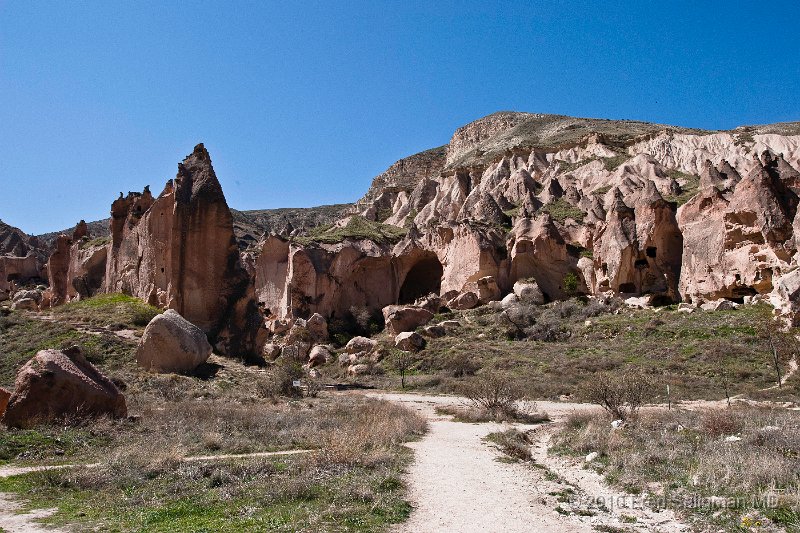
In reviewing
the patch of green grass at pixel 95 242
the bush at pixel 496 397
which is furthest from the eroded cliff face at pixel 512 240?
the bush at pixel 496 397

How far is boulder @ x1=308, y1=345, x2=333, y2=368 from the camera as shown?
36.5 m

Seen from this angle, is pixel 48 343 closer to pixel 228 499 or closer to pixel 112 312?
pixel 112 312

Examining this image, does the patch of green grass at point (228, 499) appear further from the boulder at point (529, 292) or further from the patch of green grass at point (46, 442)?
the boulder at point (529, 292)

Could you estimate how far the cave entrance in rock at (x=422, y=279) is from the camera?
170ft

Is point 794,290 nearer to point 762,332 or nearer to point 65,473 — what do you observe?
point 762,332

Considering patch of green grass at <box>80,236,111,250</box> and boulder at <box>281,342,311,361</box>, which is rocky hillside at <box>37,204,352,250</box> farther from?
boulder at <box>281,342,311,361</box>

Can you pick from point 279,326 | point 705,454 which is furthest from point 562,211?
point 705,454

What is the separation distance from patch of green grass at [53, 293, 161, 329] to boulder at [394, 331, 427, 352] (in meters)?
14.1

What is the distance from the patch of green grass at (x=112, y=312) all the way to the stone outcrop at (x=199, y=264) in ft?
2.64

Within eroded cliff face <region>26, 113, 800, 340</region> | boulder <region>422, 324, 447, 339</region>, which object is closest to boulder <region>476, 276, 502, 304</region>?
eroded cliff face <region>26, 113, 800, 340</region>

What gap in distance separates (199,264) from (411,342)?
43.5 ft

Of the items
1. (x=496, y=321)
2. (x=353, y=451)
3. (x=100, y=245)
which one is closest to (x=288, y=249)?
(x=100, y=245)

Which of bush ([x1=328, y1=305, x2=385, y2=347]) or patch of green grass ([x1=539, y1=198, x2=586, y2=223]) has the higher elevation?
patch of green grass ([x1=539, y1=198, x2=586, y2=223])

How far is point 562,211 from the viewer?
51.7m
